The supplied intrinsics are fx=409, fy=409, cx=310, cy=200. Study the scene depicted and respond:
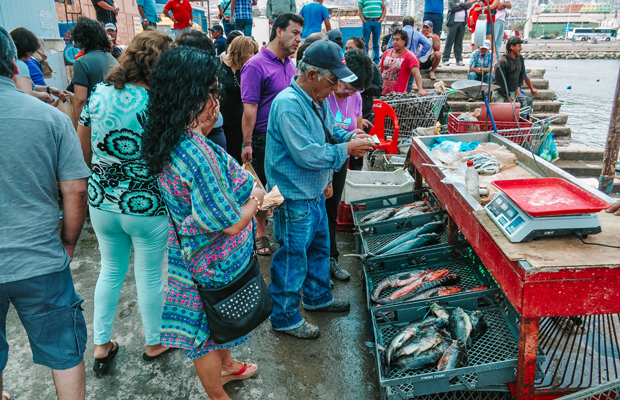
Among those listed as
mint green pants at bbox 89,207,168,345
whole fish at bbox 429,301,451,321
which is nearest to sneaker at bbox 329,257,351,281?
whole fish at bbox 429,301,451,321

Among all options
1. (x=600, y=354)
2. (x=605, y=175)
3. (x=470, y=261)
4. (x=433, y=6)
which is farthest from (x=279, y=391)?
(x=433, y=6)

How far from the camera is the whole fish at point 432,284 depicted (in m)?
2.92

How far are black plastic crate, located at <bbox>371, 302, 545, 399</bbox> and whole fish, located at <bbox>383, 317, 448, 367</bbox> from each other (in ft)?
0.18

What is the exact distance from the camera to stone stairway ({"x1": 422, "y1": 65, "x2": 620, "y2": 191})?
7.30m

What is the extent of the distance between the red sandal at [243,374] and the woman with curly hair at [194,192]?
531 millimetres

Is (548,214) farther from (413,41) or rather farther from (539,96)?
(539,96)

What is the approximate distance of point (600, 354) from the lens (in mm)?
2521

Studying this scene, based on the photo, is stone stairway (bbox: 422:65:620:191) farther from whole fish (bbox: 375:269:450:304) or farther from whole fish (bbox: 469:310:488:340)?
whole fish (bbox: 469:310:488:340)

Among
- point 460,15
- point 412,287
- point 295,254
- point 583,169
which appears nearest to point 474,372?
point 412,287

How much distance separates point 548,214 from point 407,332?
40.0 inches

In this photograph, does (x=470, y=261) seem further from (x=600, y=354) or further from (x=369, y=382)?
(x=369, y=382)

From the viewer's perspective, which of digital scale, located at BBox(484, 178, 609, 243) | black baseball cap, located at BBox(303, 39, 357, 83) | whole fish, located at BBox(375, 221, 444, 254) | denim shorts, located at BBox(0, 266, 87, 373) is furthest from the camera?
whole fish, located at BBox(375, 221, 444, 254)

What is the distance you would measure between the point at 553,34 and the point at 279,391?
117m

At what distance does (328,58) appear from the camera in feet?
8.29
